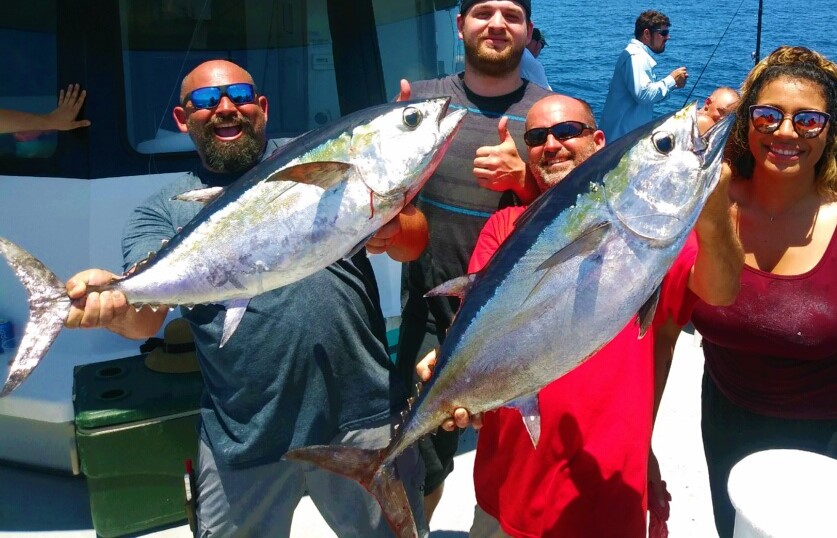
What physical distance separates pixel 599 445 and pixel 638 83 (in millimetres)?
6122

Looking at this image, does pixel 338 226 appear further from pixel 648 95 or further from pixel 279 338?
pixel 648 95

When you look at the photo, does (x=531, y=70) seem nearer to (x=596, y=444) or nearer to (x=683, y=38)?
(x=596, y=444)

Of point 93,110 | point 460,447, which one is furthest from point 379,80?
point 460,447

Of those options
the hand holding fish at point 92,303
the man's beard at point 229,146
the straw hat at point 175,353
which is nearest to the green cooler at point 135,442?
the straw hat at point 175,353

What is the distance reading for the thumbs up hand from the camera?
2.52 meters

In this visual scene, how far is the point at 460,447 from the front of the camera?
4.36 meters

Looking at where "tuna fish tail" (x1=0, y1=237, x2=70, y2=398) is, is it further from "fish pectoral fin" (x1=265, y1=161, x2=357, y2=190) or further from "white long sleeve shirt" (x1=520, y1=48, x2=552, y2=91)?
"white long sleeve shirt" (x1=520, y1=48, x2=552, y2=91)

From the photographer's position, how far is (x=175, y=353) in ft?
12.1

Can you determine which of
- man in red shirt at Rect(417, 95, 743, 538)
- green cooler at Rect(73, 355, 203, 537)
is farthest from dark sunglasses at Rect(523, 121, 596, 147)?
green cooler at Rect(73, 355, 203, 537)

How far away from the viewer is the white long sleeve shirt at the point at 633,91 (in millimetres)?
7508

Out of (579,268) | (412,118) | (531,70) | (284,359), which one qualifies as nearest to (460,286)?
(579,268)

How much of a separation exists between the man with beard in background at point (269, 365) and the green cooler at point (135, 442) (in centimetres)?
85

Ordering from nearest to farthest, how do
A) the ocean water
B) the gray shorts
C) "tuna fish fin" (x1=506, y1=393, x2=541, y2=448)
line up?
"tuna fish fin" (x1=506, y1=393, x2=541, y2=448), the gray shorts, the ocean water

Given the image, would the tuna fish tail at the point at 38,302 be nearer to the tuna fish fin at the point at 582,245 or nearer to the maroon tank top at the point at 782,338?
the tuna fish fin at the point at 582,245
